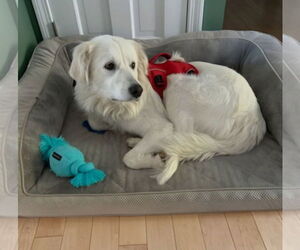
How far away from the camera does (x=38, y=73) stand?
1774mm

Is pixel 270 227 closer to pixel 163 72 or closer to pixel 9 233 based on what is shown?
pixel 163 72

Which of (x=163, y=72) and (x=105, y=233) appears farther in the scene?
(x=163, y=72)

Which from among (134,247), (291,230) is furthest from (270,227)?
(134,247)

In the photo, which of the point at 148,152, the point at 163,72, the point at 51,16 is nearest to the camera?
the point at 148,152

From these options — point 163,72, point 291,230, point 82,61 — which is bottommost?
point 291,230

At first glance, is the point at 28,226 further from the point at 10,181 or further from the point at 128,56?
the point at 128,56

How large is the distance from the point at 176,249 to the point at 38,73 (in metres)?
1.34

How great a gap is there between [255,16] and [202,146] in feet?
8.99

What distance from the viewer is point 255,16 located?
345 centimetres

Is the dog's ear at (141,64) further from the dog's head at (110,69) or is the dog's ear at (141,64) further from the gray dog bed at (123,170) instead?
the gray dog bed at (123,170)

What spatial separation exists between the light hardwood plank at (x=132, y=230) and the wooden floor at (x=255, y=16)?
2.59 meters

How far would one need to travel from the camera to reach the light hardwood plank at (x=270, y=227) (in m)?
1.20

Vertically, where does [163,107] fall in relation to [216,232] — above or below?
above

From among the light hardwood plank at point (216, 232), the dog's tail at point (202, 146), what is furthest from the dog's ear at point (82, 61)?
the light hardwood plank at point (216, 232)
